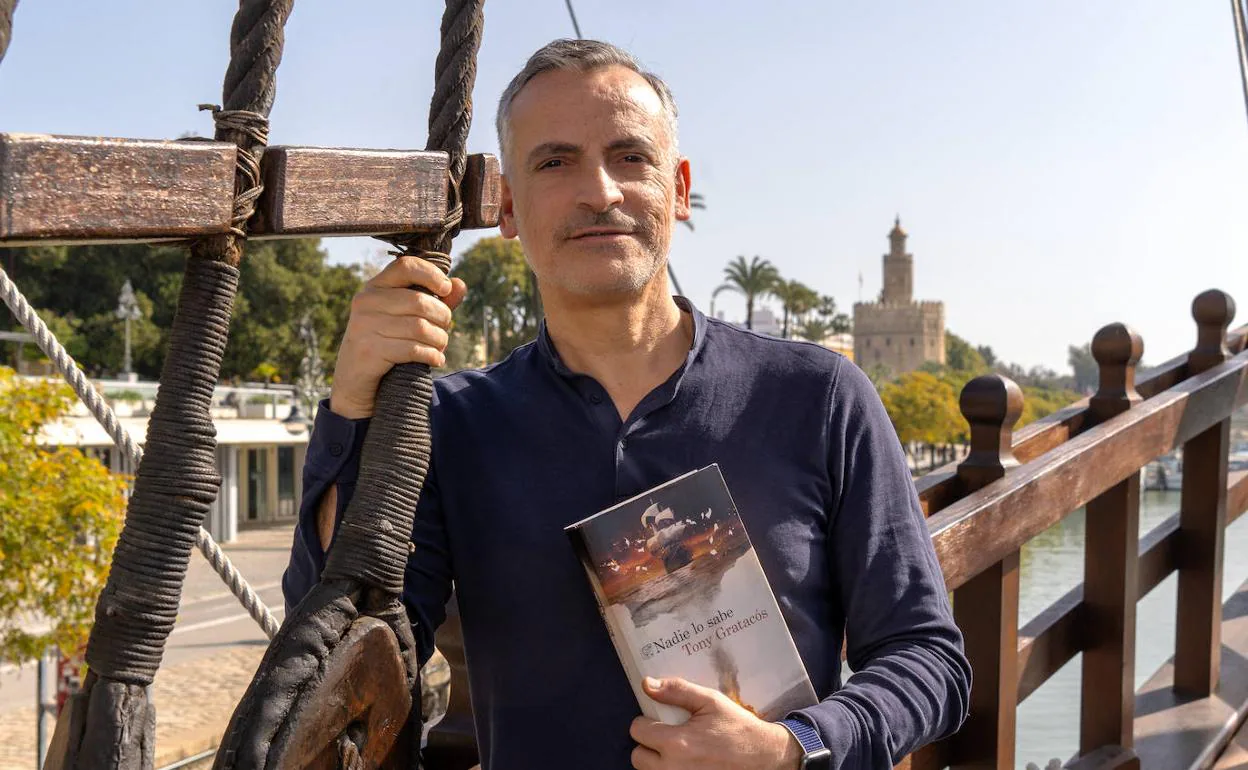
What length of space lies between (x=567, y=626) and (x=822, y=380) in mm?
387

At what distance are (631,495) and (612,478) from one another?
0.09ft

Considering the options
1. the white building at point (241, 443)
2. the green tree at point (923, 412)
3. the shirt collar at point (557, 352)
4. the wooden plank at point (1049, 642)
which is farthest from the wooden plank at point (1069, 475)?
the green tree at point (923, 412)

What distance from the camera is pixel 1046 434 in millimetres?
2234

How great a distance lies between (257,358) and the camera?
30859 mm

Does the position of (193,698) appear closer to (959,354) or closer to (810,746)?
(810,746)

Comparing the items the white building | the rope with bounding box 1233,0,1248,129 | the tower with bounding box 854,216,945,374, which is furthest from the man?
the tower with bounding box 854,216,945,374

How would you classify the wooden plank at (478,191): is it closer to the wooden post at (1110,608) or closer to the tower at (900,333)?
the wooden post at (1110,608)

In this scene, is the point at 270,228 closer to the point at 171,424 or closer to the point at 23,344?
the point at 171,424

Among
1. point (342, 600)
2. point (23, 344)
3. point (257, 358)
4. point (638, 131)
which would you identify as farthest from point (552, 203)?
point (257, 358)

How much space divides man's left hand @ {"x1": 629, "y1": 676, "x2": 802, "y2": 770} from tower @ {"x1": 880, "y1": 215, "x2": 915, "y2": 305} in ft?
337

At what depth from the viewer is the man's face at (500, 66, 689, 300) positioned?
1.37m

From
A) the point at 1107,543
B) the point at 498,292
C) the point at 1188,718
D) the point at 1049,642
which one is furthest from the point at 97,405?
the point at 498,292

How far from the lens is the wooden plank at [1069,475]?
1.74 meters

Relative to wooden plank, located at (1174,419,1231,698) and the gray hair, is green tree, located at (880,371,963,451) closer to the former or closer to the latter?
wooden plank, located at (1174,419,1231,698)
